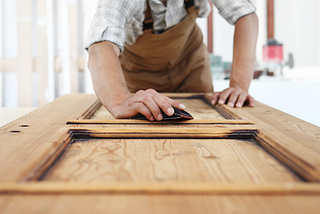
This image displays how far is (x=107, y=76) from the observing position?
0.79 metres

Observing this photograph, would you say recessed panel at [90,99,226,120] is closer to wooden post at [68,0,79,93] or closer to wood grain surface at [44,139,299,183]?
wood grain surface at [44,139,299,183]

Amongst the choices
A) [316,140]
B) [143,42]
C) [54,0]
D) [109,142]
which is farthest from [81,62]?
[316,140]

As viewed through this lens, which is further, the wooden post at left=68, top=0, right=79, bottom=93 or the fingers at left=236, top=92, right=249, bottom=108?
the wooden post at left=68, top=0, right=79, bottom=93

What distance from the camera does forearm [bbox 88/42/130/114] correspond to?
2.46 ft

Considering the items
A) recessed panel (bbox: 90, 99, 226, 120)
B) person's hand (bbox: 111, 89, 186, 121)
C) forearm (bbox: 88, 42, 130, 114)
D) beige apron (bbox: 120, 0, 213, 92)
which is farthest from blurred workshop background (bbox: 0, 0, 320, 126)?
person's hand (bbox: 111, 89, 186, 121)

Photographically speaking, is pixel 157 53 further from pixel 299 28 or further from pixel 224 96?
pixel 299 28

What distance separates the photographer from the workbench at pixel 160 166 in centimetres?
29

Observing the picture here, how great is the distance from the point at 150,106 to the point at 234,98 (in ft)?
1.32

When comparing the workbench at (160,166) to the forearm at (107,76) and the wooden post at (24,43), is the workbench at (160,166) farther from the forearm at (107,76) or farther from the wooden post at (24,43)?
the wooden post at (24,43)

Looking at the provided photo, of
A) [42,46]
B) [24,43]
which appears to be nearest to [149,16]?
[42,46]

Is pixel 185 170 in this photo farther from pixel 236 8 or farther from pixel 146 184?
pixel 236 8

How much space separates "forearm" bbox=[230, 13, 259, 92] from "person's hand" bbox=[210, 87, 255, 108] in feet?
0.36

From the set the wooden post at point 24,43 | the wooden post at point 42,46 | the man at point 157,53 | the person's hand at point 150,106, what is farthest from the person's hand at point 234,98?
the wooden post at point 24,43

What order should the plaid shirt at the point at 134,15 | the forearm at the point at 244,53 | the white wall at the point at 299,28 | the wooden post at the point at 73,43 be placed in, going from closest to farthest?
the plaid shirt at the point at 134,15 → the forearm at the point at 244,53 → the white wall at the point at 299,28 → the wooden post at the point at 73,43
